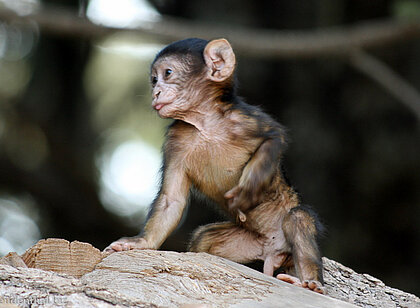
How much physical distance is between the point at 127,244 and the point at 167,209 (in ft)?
2.39

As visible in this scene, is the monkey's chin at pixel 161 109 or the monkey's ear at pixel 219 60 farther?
the monkey's ear at pixel 219 60

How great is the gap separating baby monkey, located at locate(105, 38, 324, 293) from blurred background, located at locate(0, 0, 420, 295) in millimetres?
5062

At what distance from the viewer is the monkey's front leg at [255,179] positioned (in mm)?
6125

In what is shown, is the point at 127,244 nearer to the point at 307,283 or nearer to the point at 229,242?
the point at 229,242

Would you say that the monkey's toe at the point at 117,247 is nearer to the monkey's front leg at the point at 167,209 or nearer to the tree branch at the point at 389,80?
the monkey's front leg at the point at 167,209

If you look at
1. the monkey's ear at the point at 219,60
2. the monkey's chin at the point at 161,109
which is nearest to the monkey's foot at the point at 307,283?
the monkey's chin at the point at 161,109

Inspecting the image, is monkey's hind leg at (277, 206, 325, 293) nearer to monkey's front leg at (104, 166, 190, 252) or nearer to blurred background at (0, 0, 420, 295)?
monkey's front leg at (104, 166, 190, 252)

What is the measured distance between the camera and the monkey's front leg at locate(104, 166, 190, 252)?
20.5ft

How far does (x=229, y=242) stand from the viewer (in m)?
6.53

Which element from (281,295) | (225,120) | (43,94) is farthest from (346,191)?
(281,295)

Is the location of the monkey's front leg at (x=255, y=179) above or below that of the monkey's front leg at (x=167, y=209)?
above

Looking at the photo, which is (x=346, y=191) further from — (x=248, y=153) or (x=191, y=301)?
(x=191, y=301)

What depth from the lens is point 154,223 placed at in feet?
20.7

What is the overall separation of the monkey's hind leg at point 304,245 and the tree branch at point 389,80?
586 cm
